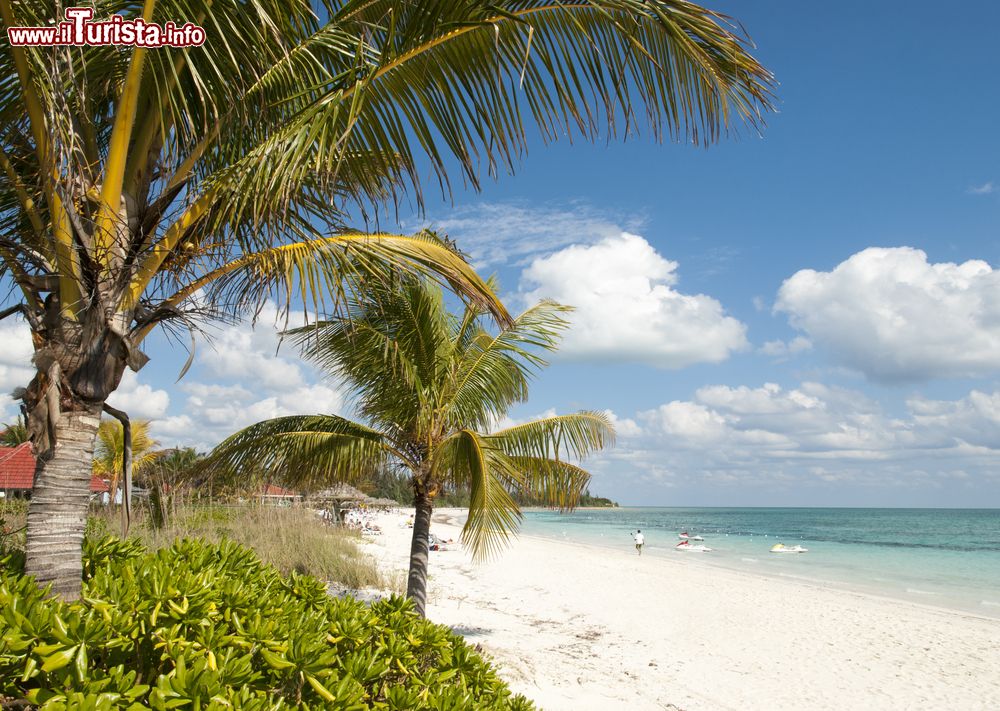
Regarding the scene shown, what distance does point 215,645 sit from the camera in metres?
2.42

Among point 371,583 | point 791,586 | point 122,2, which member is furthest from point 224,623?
point 791,586

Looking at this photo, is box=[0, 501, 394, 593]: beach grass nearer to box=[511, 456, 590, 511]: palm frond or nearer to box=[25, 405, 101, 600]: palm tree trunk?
box=[511, 456, 590, 511]: palm frond

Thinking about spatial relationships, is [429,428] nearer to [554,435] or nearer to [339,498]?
[554,435]

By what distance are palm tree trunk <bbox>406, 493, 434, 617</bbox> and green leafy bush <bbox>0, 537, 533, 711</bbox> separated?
16.2 ft

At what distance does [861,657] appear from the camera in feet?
37.7

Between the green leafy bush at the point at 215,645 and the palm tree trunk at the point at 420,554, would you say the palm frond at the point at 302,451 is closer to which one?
the palm tree trunk at the point at 420,554

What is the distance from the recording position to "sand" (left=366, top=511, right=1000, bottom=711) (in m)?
8.58

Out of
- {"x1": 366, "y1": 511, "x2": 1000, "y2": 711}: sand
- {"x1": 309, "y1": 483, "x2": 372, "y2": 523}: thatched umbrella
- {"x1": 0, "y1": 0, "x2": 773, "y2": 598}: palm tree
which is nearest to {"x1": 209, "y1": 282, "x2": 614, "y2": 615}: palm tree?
{"x1": 366, "y1": 511, "x2": 1000, "y2": 711}: sand

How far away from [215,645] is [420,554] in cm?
625

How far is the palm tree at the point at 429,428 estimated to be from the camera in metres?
7.91

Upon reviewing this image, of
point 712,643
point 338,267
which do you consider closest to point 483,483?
point 338,267

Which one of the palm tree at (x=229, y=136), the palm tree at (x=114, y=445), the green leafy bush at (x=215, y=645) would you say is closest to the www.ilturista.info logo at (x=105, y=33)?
the palm tree at (x=229, y=136)

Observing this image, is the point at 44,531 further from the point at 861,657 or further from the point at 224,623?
the point at 861,657

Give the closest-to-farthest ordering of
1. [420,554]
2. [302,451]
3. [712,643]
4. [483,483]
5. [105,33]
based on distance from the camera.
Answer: [105,33] → [483,483] → [302,451] → [420,554] → [712,643]
